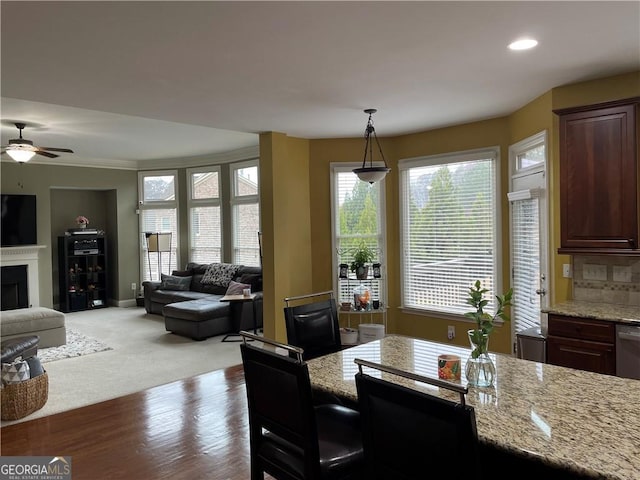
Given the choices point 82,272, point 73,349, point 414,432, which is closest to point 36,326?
point 73,349

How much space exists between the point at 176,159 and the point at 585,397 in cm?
846

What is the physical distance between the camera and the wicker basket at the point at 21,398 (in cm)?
376

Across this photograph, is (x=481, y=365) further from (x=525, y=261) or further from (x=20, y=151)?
(x=20, y=151)

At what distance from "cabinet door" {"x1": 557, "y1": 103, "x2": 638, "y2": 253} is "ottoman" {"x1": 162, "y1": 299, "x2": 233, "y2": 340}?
181 inches

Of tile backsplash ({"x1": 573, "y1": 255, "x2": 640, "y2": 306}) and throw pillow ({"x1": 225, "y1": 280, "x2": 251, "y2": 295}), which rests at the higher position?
tile backsplash ({"x1": 573, "y1": 255, "x2": 640, "y2": 306})

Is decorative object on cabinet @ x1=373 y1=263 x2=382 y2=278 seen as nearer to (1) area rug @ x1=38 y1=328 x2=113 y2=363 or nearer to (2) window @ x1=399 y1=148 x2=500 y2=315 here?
(2) window @ x1=399 y1=148 x2=500 y2=315

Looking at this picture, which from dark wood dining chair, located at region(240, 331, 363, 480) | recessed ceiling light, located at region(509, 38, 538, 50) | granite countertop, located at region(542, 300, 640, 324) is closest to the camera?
dark wood dining chair, located at region(240, 331, 363, 480)

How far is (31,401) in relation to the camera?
3.88 metres

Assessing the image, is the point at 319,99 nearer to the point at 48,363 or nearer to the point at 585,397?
the point at 585,397

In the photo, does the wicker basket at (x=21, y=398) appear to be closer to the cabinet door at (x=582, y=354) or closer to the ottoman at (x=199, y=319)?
the ottoman at (x=199, y=319)

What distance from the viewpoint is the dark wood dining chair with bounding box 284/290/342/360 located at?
9.42 feet

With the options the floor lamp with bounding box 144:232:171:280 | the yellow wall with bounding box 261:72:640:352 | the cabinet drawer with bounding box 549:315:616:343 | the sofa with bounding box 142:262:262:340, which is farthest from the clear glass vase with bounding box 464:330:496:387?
the floor lamp with bounding box 144:232:171:280

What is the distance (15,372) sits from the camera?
12.5 feet

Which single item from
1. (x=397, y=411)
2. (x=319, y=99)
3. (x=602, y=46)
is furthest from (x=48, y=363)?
(x=602, y=46)
